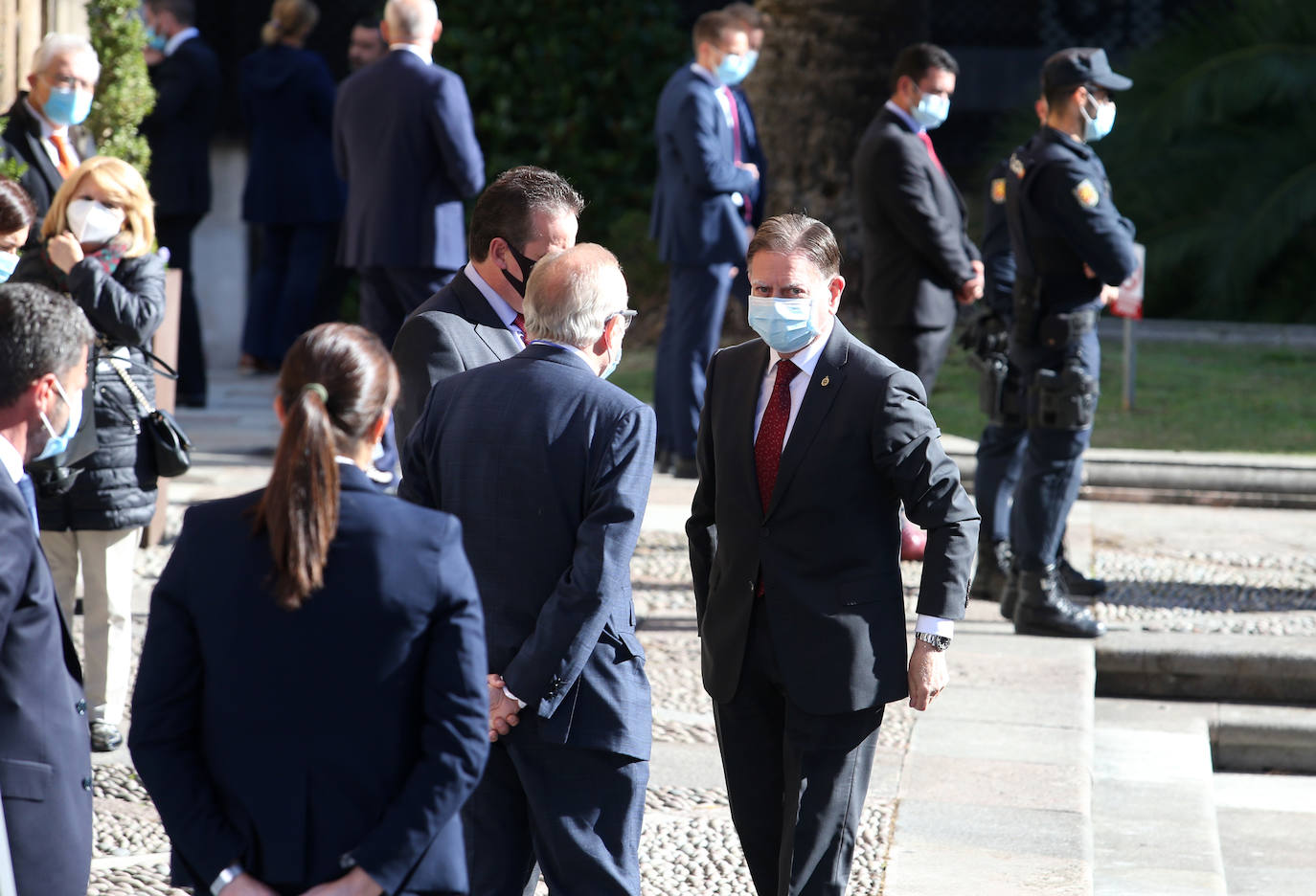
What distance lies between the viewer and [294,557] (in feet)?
7.44

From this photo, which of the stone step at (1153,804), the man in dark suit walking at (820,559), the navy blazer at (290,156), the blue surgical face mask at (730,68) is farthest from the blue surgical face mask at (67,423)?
the navy blazer at (290,156)

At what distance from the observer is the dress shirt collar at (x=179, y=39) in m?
9.57

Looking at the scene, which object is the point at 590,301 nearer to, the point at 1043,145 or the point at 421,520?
the point at 421,520

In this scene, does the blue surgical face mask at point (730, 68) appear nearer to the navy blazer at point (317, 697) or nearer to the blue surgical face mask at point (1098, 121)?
the blue surgical face mask at point (1098, 121)

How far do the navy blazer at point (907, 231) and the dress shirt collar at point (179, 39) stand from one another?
14.7 ft

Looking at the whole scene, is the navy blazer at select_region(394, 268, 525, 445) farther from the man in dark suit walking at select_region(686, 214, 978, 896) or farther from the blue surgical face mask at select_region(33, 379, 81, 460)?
the blue surgical face mask at select_region(33, 379, 81, 460)

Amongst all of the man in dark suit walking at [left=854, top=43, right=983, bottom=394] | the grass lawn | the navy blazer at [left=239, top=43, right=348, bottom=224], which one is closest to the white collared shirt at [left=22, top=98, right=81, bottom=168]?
the man in dark suit walking at [left=854, top=43, right=983, bottom=394]

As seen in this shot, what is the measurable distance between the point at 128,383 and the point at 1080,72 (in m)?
3.31

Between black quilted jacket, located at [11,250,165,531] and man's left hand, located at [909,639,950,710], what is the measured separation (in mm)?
2459

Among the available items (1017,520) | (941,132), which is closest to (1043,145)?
(1017,520)

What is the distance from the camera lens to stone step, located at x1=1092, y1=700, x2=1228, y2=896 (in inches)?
176

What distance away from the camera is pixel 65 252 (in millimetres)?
4816

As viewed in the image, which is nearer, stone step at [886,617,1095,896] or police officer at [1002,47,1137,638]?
stone step at [886,617,1095,896]

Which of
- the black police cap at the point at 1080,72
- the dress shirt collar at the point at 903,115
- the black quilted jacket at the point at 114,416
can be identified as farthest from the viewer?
the dress shirt collar at the point at 903,115
